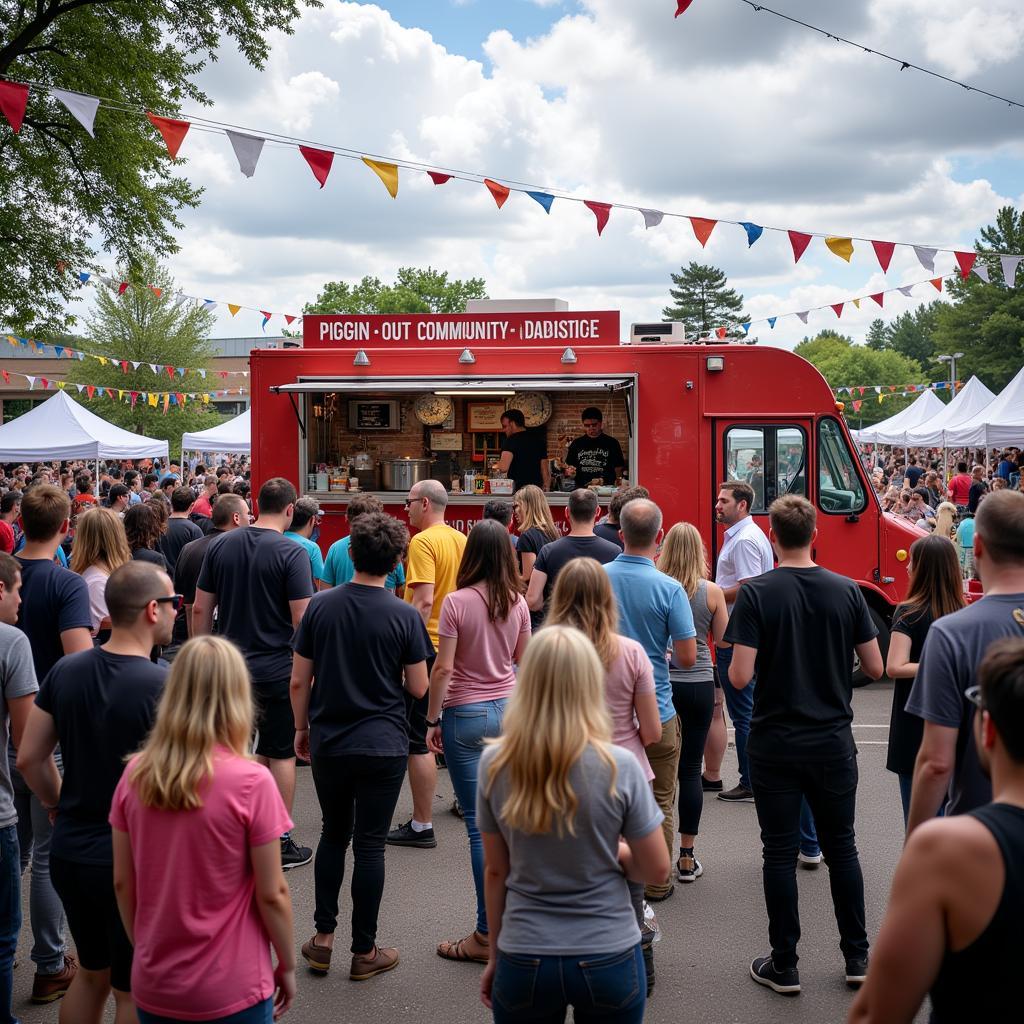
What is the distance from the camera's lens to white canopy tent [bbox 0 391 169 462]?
17.6m

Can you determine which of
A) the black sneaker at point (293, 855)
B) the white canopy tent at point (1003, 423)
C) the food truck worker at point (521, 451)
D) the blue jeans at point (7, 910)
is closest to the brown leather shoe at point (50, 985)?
the blue jeans at point (7, 910)

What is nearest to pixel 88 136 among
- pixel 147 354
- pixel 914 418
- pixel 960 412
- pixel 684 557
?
pixel 684 557

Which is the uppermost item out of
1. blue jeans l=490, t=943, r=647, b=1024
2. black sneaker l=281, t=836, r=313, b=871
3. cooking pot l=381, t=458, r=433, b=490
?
cooking pot l=381, t=458, r=433, b=490

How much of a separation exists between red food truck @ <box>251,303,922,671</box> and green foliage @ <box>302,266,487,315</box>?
2181 inches

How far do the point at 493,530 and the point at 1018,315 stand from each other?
2416 inches

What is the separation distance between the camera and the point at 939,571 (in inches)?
174

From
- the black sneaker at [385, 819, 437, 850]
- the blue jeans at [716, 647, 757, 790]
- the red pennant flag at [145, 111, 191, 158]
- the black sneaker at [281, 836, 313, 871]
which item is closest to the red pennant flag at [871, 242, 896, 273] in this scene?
the blue jeans at [716, 647, 757, 790]

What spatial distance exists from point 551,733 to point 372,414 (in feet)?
30.4

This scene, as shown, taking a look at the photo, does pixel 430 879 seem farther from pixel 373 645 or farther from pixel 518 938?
pixel 518 938

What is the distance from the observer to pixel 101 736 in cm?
334

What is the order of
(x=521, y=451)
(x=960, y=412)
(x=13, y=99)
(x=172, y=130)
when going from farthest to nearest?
(x=960, y=412)
(x=521, y=451)
(x=172, y=130)
(x=13, y=99)

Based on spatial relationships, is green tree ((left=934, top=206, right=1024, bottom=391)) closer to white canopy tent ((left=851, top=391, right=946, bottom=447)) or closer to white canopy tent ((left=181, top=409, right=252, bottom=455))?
white canopy tent ((left=851, top=391, right=946, bottom=447))

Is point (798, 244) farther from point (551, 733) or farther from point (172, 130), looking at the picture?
point (551, 733)

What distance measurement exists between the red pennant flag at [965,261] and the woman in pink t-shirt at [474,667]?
362 inches
